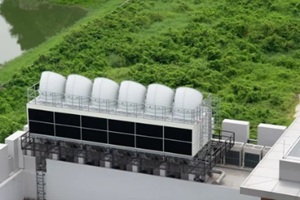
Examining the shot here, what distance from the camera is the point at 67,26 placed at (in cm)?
4956

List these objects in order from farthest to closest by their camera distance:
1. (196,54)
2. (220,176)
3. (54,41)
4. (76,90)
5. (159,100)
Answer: (54,41) < (196,54) < (76,90) < (220,176) < (159,100)

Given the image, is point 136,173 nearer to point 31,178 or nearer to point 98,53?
point 31,178

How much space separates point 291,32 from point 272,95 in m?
9.23

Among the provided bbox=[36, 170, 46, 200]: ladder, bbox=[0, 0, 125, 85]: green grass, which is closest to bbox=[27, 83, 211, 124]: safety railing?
bbox=[36, 170, 46, 200]: ladder

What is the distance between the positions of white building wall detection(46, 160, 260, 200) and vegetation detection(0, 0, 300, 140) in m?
5.52

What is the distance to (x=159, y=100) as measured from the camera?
936 inches

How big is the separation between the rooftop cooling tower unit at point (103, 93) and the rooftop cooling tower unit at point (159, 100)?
118cm

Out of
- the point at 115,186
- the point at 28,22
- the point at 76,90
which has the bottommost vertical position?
the point at 115,186

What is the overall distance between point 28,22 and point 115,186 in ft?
91.2

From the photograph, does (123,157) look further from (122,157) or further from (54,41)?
(54,41)

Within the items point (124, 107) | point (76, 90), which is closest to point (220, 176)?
point (124, 107)

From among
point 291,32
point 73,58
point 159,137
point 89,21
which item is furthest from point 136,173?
point 89,21

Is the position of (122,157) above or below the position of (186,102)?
below

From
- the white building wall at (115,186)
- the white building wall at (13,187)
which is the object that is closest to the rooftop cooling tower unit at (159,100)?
the white building wall at (115,186)
